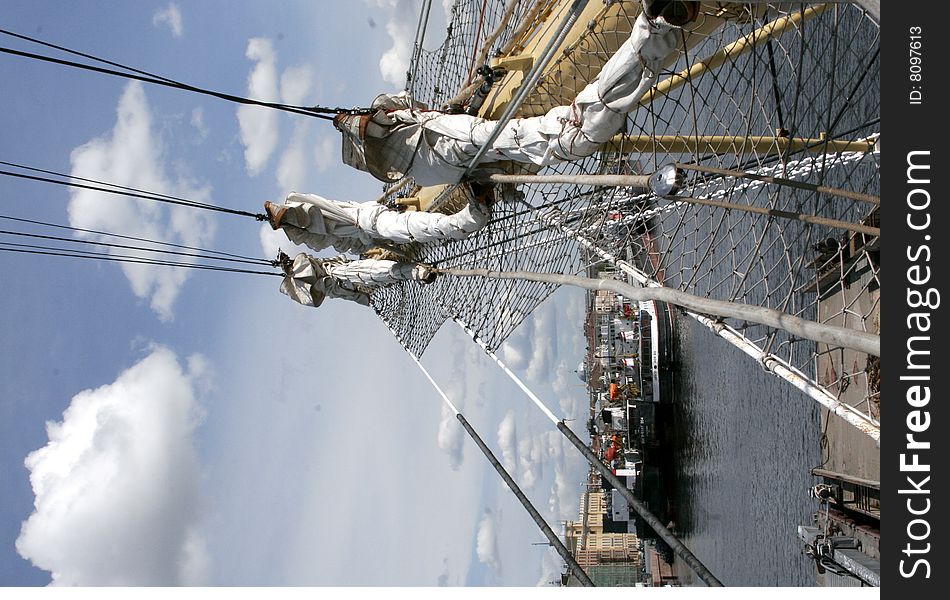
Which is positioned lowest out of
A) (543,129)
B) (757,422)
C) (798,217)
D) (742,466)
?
(742,466)

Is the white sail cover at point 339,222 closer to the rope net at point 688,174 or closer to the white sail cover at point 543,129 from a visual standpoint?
the rope net at point 688,174

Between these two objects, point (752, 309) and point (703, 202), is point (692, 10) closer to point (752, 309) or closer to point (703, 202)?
point (752, 309)

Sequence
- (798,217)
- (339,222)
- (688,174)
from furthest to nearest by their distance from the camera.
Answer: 1. (688,174)
2. (339,222)
3. (798,217)

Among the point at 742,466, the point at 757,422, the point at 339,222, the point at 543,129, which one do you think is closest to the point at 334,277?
the point at 339,222

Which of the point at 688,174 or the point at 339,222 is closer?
the point at 339,222

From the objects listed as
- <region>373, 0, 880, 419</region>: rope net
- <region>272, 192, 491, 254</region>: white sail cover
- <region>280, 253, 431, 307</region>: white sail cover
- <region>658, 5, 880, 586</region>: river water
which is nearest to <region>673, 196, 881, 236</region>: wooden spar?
<region>373, 0, 880, 419</region>: rope net

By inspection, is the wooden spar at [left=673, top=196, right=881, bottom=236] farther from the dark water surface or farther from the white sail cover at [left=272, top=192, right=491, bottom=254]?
the dark water surface

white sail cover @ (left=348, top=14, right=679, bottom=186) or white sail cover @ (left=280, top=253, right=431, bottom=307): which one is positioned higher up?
white sail cover @ (left=348, top=14, right=679, bottom=186)

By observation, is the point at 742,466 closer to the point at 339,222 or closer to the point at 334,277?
the point at 334,277

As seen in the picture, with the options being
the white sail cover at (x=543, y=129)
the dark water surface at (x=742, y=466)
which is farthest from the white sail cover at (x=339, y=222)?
the dark water surface at (x=742, y=466)

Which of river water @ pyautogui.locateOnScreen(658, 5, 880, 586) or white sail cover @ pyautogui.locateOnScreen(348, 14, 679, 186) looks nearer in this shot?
white sail cover @ pyautogui.locateOnScreen(348, 14, 679, 186)

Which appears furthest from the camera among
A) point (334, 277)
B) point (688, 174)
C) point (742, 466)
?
point (742, 466)

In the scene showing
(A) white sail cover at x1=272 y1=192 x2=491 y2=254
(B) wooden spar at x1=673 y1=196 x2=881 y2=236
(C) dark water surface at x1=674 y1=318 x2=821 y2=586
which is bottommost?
(C) dark water surface at x1=674 y1=318 x2=821 y2=586
